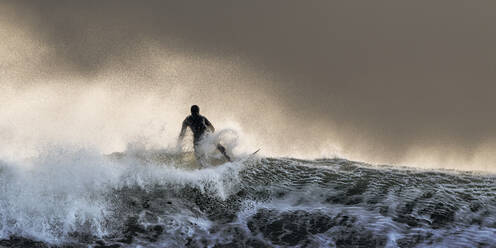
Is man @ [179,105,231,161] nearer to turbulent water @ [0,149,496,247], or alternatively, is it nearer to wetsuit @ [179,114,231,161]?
wetsuit @ [179,114,231,161]

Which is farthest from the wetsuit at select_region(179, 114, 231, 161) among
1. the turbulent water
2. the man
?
the turbulent water

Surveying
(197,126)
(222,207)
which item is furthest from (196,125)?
(222,207)

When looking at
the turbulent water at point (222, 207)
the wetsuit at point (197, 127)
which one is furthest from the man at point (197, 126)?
the turbulent water at point (222, 207)

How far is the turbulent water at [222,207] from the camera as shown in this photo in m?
7.78

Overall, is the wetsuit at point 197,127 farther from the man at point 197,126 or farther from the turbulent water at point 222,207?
the turbulent water at point 222,207

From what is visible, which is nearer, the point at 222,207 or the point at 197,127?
the point at 222,207

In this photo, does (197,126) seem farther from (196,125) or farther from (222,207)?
(222,207)

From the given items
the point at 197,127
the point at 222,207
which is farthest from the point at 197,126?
the point at 222,207

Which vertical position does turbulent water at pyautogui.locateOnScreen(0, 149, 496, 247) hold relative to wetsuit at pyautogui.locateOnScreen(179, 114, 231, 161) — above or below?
below

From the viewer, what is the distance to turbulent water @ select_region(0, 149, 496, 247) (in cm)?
778

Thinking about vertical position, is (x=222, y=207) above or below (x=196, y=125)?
below

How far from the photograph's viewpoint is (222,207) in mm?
9609

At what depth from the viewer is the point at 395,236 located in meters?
7.89

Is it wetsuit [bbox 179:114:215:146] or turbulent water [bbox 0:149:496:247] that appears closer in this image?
turbulent water [bbox 0:149:496:247]
